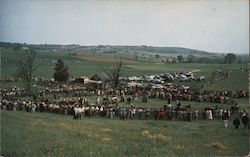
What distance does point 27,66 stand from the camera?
18.3 meters

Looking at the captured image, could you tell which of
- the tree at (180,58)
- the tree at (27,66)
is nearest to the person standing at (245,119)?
the tree at (180,58)

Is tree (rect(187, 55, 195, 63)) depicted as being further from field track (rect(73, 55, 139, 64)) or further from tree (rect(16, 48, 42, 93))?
tree (rect(16, 48, 42, 93))

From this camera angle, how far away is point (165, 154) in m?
16.1

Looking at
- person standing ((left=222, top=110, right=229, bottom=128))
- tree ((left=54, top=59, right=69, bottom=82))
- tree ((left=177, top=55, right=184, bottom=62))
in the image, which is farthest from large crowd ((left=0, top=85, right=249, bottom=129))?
tree ((left=177, top=55, right=184, bottom=62))

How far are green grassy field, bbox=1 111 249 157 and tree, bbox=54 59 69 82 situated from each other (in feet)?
4.72

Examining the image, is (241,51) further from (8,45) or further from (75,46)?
(8,45)

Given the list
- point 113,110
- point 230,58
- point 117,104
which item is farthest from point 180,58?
point 113,110

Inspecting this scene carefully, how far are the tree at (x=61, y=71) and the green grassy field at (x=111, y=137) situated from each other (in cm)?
144

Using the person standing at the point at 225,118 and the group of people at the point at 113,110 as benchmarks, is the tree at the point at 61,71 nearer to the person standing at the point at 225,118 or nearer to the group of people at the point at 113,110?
the group of people at the point at 113,110

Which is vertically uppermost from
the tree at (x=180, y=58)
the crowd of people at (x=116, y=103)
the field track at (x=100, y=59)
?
the tree at (x=180, y=58)

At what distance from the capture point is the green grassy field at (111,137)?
1587 centimetres

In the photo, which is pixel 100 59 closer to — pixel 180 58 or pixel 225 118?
pixel 180 58

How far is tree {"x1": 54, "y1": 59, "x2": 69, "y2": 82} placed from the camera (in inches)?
706

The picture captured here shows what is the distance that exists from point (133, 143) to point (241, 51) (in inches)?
183
